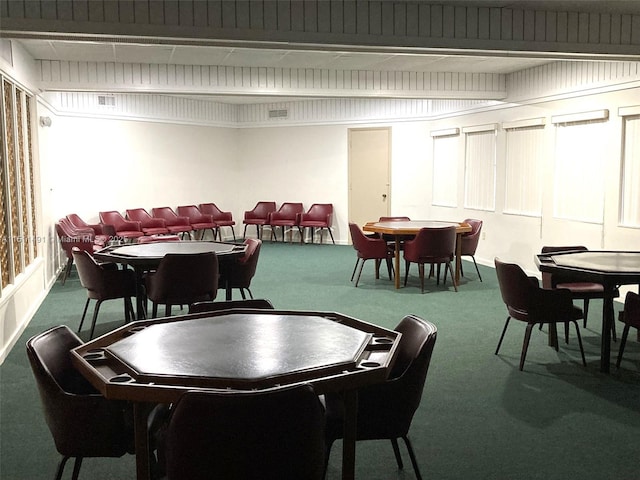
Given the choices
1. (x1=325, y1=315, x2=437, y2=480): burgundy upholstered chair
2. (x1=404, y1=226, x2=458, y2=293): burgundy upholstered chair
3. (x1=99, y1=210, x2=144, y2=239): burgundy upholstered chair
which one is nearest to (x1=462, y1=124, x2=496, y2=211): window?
(x1=404, y1=226, x2=458, y2=293): burgundy upholstered chair

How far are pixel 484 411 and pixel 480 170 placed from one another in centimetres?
685

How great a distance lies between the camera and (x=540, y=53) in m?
5.57

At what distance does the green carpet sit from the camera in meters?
3.28

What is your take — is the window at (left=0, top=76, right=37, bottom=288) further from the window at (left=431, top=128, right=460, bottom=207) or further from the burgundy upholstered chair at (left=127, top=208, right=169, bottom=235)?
the window at (left=431, top=128, right=460, bottom=207)

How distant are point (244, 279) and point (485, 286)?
3602 mm

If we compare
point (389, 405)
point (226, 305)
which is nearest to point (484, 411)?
point (389, 405)

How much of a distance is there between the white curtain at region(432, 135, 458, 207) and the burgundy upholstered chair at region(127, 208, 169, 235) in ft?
16.5

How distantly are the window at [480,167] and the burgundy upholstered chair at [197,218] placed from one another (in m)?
4.90

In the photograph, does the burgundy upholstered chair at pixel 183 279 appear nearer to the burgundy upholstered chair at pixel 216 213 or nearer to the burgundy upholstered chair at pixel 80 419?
the burgundy upholstered chair at pixel 80 419

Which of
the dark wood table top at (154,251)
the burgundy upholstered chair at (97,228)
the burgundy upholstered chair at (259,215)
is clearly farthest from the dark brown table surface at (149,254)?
the burgundy upholstered chair at (259,215)

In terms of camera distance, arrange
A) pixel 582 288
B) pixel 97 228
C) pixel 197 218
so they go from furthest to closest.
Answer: pixel 197 218, pixel 97 228, pixel 582 288

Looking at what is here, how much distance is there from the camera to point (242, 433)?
2025mm

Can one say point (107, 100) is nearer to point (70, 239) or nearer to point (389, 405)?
point (70, 239)

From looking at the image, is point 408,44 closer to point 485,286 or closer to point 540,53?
point 540,53
